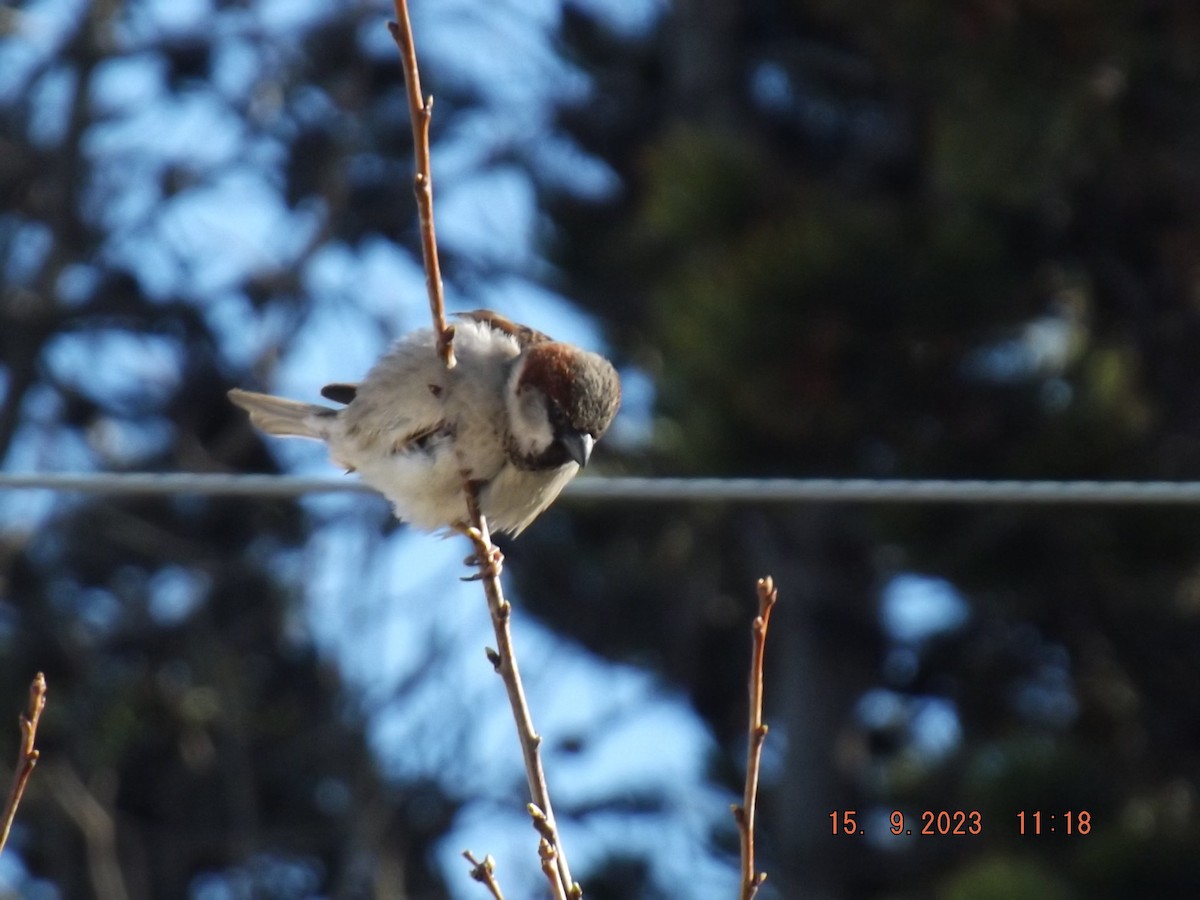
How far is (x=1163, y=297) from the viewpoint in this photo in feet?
23.4

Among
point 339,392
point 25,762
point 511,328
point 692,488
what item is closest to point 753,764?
point 25,762

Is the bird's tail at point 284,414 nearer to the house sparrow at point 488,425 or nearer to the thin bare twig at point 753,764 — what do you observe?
the house sparrow at point 488,425

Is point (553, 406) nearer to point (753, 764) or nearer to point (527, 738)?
point (527, 738)

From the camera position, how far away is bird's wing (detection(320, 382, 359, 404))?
12.1ft

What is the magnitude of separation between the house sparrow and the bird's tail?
18.2 inches

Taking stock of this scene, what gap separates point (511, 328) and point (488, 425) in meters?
0.36

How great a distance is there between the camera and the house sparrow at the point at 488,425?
10.0ft

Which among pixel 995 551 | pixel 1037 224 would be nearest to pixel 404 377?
pixel 995 551

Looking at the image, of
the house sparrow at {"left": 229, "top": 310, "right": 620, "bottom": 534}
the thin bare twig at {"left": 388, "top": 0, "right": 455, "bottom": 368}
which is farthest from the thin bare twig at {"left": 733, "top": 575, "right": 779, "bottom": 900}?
the house sparrow at {"left": 229, "top": 310, "right": 620, "bottom": 534}

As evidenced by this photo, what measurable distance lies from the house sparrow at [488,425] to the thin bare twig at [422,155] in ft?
2.57
